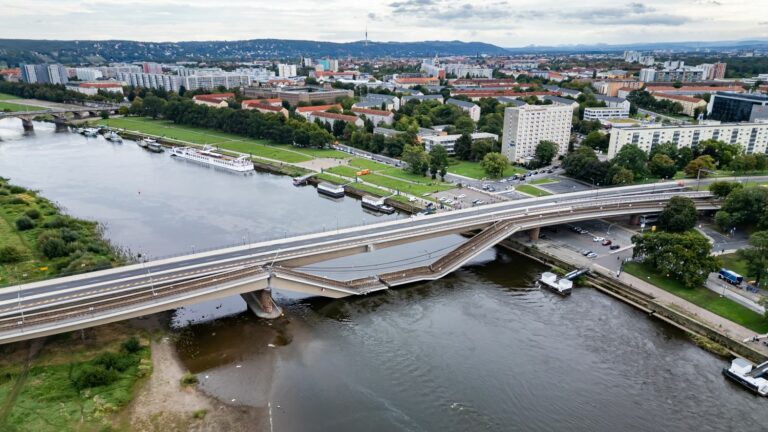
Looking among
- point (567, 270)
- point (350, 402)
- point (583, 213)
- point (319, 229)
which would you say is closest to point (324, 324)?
point (350, 402)

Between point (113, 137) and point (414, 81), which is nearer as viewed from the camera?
point (113, 137)

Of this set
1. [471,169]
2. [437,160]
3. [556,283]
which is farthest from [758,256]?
[471,169]

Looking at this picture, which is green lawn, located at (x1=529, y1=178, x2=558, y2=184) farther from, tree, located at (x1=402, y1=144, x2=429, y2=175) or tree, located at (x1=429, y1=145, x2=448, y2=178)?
tree, located at (x1=402, y1=144, x2=429, y2=175)

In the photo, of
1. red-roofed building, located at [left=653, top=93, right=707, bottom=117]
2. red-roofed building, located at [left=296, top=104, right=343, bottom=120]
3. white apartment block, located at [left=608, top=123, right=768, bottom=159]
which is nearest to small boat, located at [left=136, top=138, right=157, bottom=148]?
red-roofed building, located at [left=296, top=104, right=343, bottom=120]

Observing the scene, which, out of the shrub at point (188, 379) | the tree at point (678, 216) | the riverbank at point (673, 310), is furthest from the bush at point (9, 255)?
the tree at point (678, 216)

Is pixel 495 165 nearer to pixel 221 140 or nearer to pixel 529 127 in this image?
pixel 529 127

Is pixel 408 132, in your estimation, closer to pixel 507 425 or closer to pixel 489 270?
pixel 489 270

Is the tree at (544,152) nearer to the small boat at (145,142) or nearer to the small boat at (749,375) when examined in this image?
the small boat at (749,375)
